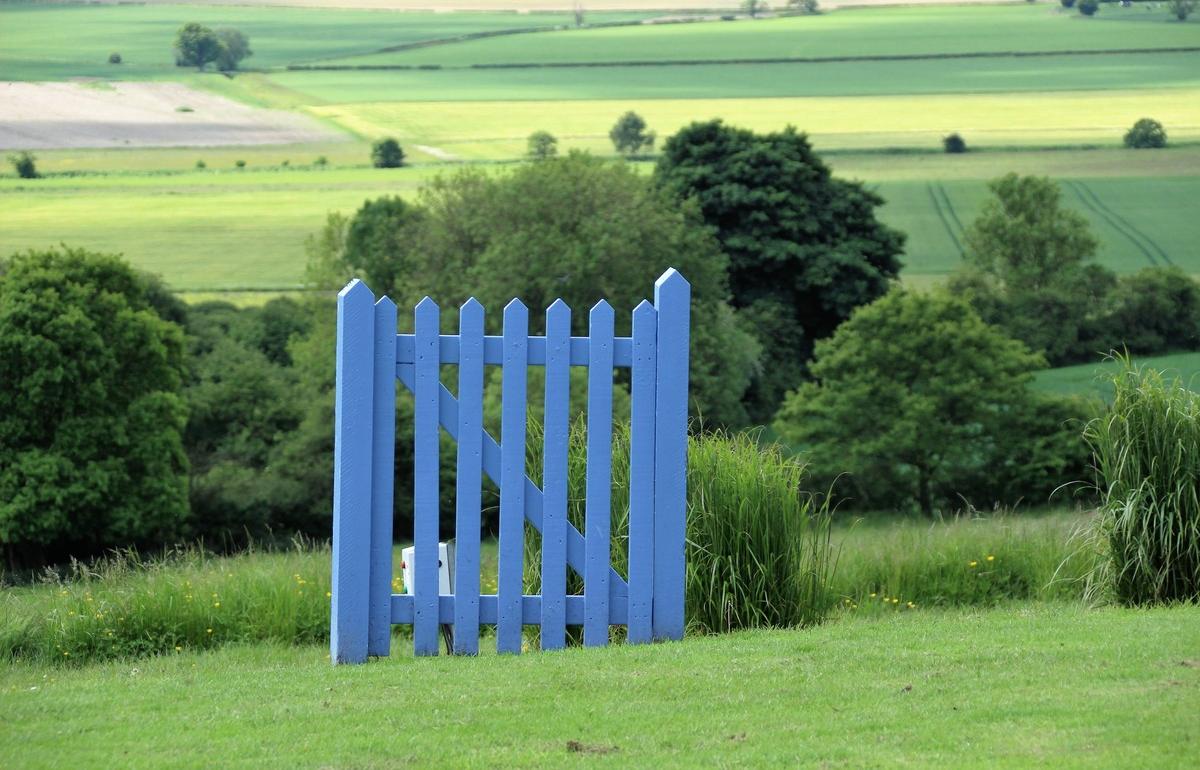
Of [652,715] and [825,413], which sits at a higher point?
[652,715]

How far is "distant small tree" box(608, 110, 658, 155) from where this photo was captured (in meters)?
52.3

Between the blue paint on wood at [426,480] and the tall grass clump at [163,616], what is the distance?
2286 millimetres

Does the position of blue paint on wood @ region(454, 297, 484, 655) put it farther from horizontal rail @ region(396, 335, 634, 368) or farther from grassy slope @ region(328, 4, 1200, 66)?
grassy slope @ region(328, 4, 1200, 66)

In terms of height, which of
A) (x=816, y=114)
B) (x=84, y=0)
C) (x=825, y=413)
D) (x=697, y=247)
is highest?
(x=84, y=0)

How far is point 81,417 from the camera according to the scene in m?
29.5

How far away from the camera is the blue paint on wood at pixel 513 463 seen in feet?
19.3

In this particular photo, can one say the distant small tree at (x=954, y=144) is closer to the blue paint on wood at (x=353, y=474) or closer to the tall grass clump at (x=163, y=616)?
the tall grass clump at (x=163, y=616)

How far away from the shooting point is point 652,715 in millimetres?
4633

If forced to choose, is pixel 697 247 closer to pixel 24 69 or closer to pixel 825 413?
pixel 825 413

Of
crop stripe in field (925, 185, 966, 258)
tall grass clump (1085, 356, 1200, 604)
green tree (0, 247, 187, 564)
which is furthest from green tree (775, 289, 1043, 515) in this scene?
tall grass clump (1085, 356, 1200, 604)

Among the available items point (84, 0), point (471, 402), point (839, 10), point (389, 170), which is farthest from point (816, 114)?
point (471, 402)

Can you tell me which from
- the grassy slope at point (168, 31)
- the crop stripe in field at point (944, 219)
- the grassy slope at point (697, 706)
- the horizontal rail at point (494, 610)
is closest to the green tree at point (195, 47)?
the grassy slope at point (168, 31)

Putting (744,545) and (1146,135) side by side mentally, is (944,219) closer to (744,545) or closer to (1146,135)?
(1146,135)

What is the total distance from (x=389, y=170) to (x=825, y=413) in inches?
943
